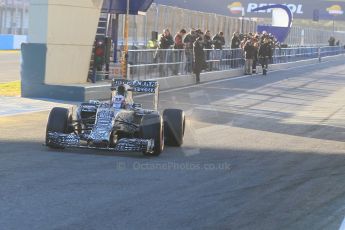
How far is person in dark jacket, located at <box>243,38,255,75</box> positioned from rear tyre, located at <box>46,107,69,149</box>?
20.9m

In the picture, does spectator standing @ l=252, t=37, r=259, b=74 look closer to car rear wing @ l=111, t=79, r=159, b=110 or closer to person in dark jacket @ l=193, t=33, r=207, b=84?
person in dark jacket @ l=193, t=33, r=207, b=84

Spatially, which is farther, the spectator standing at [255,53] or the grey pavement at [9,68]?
the spectator standing at [255,53]

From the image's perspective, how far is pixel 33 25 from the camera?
17984 mm

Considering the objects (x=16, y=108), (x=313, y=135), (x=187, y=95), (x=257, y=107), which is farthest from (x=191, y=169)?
(x=187, y=95)

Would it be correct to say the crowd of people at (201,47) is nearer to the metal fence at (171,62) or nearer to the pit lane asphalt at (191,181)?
the metal fence at (171,62)

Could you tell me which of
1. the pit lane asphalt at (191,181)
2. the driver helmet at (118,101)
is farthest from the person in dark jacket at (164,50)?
the driver helmet at (118,101)

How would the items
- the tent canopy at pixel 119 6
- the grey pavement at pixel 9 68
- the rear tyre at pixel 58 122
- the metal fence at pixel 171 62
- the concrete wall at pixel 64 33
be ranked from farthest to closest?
the grey pavement at pixel 9 68 < the metal fence at pixel 171 62 < the tent canopy at pixel 119 6 < the concrete wall at pixel 64 33 < the rear tyre at pixel 58 122

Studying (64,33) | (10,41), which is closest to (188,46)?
(64,33)

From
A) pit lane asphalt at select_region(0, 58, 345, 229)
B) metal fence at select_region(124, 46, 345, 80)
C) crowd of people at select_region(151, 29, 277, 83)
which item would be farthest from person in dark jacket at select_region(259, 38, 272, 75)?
pit lane asphalt at select_region(0, 58, 345, 229)

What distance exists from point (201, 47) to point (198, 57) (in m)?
0.37

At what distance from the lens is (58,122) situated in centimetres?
977

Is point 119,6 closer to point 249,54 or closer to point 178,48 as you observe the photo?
point 178,48

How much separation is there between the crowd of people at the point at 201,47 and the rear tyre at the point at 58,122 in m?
12.6

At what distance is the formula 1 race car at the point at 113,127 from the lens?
944 cm
